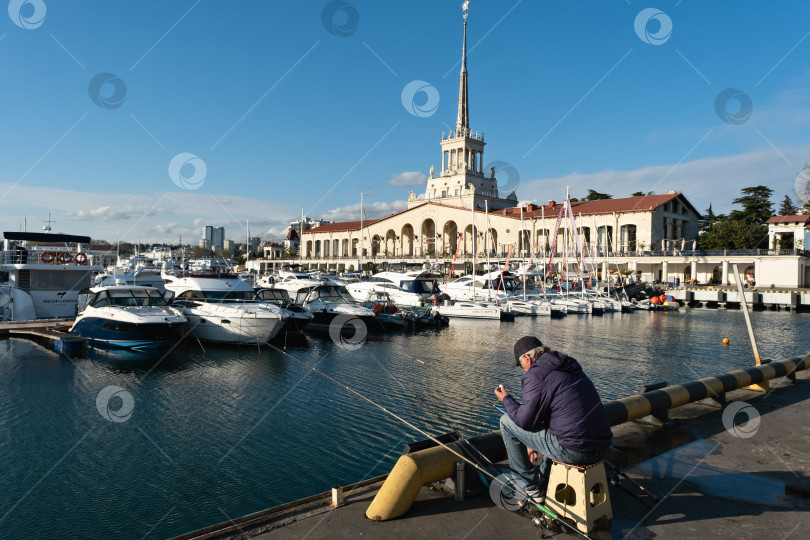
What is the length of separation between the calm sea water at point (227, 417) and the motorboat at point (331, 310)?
296 cm

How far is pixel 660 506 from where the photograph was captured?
568 cm

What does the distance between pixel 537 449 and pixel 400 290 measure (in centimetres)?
3495

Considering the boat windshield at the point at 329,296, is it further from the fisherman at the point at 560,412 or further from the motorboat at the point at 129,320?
the fisherman at the point at 560,412

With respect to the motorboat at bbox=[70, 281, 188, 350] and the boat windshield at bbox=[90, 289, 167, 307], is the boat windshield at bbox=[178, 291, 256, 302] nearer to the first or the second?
the motorboat at bbox=[70, 281, 188, 350]

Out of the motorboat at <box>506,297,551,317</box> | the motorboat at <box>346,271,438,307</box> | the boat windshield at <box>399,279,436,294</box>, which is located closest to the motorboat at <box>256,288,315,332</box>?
the motorboat at <box>346,271,438,307</box>

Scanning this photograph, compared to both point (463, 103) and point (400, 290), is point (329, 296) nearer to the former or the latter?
point (400, 290)

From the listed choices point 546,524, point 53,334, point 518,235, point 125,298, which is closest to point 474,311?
point 125,298

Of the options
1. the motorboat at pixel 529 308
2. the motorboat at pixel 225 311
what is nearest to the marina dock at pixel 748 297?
the motorboat at pixel 529 308

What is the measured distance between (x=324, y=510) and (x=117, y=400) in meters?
11.4

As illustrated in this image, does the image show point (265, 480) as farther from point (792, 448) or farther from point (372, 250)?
point (372, 250)

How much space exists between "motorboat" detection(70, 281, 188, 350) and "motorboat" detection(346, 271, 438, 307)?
18.0m

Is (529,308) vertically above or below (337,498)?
below

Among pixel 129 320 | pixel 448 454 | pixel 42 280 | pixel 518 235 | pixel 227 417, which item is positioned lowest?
pixel 227 417

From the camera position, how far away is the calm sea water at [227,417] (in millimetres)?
8555
